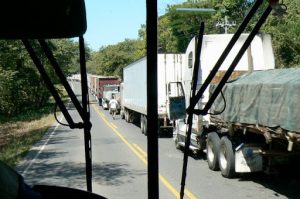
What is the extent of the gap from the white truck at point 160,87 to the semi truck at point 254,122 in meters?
2.59

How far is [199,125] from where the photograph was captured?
51.9 ft

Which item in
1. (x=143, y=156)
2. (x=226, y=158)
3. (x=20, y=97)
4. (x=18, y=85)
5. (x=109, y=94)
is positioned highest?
(x=18, y=85)

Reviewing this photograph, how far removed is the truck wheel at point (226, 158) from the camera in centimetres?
1306

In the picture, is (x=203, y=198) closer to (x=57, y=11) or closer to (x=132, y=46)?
(x=57, y=11)

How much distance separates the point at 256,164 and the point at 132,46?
3301 inches

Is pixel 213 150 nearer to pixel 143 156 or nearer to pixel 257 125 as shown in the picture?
pixel 257 125

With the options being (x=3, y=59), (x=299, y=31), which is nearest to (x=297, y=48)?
(x=299, y=31)

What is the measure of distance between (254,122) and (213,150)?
3208mm

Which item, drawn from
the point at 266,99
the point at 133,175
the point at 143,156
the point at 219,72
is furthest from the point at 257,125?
the point at 143,156

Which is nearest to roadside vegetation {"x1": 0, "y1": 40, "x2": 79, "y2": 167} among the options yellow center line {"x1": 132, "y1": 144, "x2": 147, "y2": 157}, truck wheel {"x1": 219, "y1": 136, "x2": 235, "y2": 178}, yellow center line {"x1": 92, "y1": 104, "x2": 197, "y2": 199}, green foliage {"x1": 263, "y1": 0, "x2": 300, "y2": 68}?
yellow center line {"x1": 92, "y1": 104, "x2": 197, "y2": 199}

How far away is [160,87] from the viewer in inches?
933

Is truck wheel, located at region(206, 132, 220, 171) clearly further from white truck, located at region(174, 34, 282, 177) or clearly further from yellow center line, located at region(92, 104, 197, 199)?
yellow center line, located at region(92, 104, 197, 199)

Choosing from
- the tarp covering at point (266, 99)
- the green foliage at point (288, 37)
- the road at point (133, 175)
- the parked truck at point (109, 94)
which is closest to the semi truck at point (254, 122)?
the tarp covering at point (266, 99)

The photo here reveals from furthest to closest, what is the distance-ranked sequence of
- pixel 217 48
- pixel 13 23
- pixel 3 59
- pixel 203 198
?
pixel 3 59 → pixel 217 48 → pixel 203 198 → pixel 13 23
